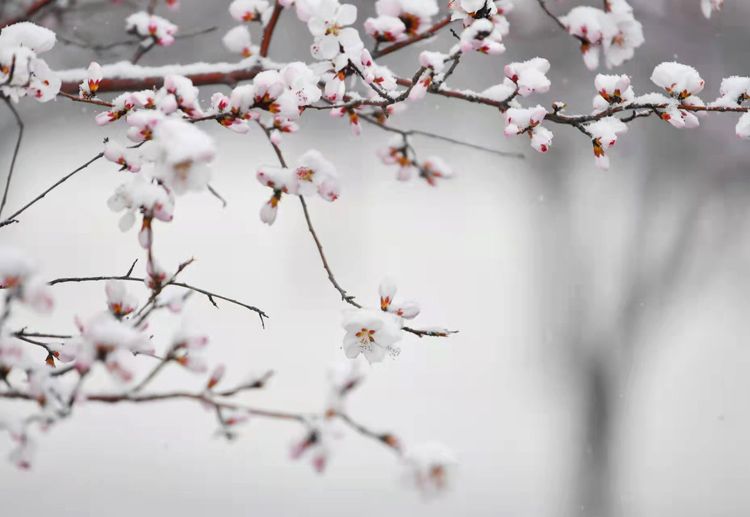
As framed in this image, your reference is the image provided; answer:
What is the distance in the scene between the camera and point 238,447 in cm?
634

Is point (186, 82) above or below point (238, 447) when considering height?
above

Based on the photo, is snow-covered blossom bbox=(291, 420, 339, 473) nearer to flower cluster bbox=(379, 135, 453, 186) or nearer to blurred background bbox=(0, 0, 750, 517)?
flower cluster bbox=(379, 135, 453, 186)

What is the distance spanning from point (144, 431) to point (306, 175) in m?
5.82

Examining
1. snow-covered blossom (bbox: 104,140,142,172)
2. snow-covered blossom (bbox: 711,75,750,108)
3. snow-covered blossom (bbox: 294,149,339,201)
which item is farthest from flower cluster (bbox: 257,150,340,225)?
snow-covered blossom (bbox: 711,75,750,108)

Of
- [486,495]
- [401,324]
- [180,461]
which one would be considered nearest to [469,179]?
[486,495]

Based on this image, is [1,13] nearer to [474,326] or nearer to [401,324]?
[401,324]

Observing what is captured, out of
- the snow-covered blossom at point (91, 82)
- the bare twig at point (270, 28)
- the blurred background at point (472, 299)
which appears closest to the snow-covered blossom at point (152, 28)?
the bare twig at point (270, 28)

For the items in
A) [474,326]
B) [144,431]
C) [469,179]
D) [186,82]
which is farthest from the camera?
[469,179]

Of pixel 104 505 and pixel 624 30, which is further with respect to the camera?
pixel 104 505

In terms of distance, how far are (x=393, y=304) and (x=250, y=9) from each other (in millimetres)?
816

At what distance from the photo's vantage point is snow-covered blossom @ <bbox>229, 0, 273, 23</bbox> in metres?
1.71

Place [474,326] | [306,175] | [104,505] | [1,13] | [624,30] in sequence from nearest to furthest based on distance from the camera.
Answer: [306,175], [624,30], [1,13], [104,505], [474,326]

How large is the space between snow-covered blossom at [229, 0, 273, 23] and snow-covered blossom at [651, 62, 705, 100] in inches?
34.5

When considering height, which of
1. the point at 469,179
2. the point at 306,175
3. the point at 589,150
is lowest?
the point at 469,179
